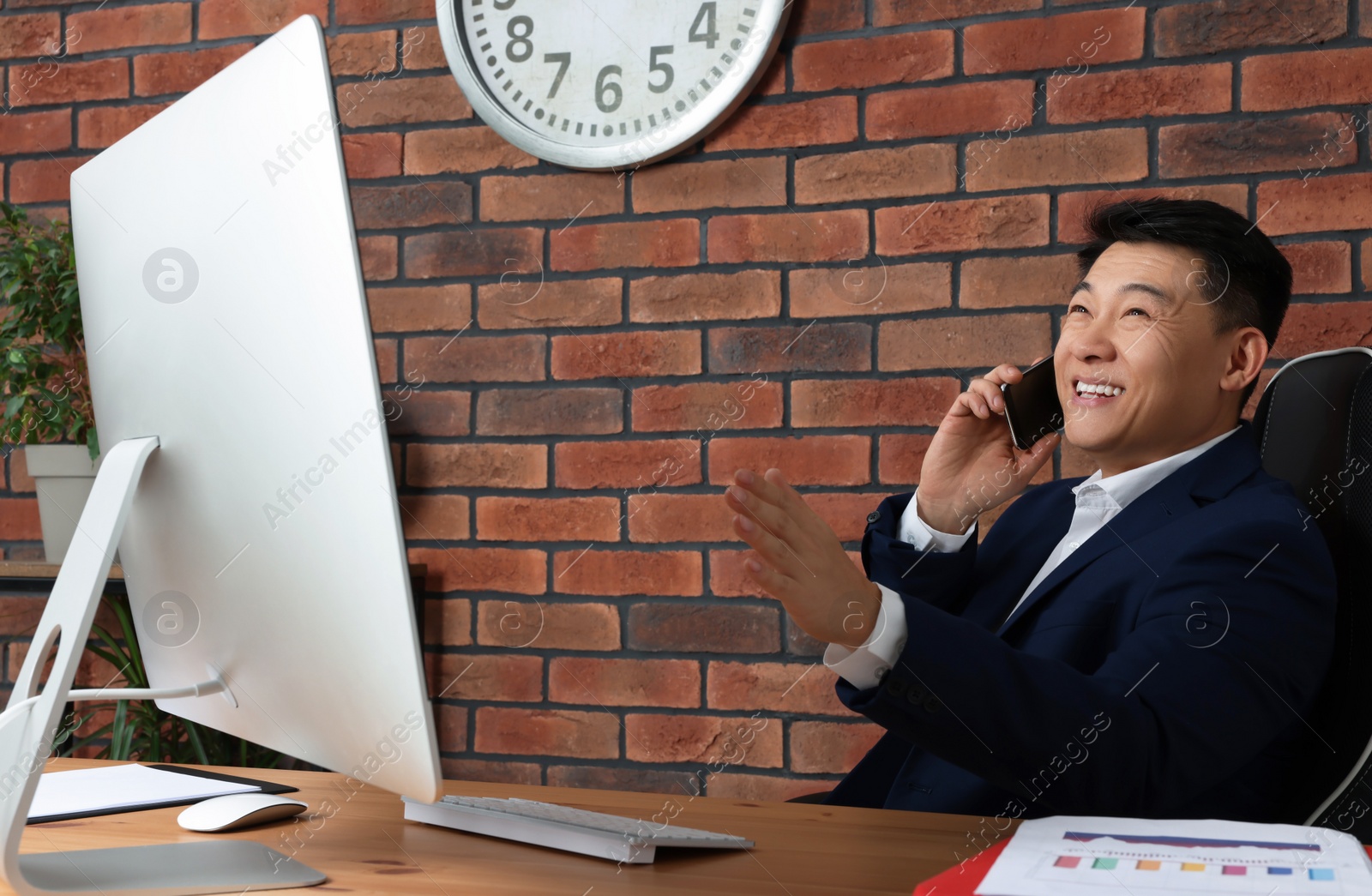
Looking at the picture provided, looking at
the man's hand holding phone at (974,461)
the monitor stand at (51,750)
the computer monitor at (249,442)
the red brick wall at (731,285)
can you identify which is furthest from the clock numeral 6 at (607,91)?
the monitor stand at (51,750)

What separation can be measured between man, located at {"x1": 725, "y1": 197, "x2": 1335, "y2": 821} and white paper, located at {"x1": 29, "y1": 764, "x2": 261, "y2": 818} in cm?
59

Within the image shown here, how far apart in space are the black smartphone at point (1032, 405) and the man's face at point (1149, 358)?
0.15 meters

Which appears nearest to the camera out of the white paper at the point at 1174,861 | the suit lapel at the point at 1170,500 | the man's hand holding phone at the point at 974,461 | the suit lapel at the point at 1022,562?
the white paper at the point at 1174,861

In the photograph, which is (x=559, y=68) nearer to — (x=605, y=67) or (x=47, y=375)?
(x=605, y=67)

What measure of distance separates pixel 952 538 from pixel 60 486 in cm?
154

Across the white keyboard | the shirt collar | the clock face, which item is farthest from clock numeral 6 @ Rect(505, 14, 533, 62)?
the white keyboard

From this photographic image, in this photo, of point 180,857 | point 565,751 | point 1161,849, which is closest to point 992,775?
point 1161,849

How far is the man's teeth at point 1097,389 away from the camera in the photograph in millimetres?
1423

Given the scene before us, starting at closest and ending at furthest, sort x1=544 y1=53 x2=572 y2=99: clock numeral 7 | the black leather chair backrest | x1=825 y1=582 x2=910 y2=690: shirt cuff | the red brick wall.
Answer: x1=825 y1=582 x2=910 y2=690: shirt cuff → the black leather chair backrest → the red brick wall → x1=544 y1=53 x2=572 y2=99: clock numeral 7

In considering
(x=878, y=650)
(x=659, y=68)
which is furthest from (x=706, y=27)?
(x=878, y=650)

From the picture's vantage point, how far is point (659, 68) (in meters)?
2.02

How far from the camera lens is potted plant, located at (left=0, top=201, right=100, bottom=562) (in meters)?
1.95

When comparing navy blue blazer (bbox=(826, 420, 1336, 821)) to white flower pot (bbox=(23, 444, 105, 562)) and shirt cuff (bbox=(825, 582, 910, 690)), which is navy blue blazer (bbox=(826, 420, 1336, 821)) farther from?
white flower pot (bbox=(23, 444, 105, 562))

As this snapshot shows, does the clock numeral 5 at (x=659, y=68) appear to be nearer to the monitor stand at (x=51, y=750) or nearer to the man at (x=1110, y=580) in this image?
the man at (x=1110, y=580)
